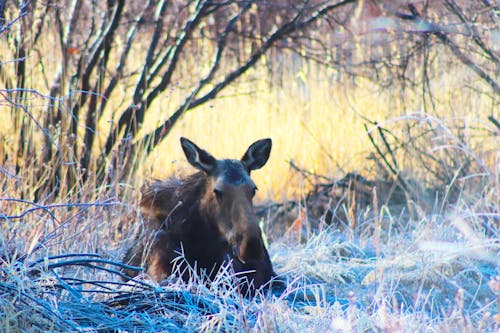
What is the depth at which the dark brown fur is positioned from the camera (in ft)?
18.6

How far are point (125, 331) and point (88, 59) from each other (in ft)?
17.7

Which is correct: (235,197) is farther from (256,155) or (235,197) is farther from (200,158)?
(256,155)

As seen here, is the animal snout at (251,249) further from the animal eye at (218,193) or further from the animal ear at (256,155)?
the animal ear at (256,155)

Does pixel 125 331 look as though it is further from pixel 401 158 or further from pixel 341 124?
pixel 341 124

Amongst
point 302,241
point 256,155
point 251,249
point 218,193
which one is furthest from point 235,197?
point 302,241

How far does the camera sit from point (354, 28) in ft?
35.6

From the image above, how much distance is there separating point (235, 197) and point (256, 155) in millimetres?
722

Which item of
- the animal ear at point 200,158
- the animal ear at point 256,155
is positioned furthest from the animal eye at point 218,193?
the animal ear at point 256,155

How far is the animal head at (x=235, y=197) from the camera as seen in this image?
551 centimetres

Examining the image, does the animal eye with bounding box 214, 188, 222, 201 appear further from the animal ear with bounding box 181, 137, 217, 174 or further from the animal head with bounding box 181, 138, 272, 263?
the animal ear with bounding box 181, 137, 217, 174

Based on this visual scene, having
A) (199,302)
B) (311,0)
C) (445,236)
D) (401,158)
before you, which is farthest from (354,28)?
(199,302)

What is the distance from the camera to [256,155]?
645 cm

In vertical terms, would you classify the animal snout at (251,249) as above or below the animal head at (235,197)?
below

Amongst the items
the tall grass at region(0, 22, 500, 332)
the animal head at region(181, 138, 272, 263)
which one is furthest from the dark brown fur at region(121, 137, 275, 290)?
the tall grass at region(0, 22, 500, 332)
